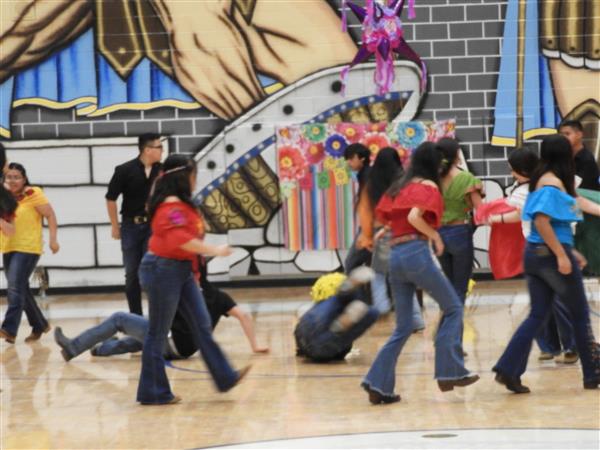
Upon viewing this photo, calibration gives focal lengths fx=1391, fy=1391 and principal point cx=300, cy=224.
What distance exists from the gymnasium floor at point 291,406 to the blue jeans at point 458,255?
70 centimetres

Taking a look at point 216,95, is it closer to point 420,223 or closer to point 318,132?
point 318,132

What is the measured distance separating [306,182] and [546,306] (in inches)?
331

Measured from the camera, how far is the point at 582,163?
1066 cm

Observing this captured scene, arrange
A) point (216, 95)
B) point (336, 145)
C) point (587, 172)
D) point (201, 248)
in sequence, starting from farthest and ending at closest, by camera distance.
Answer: point (216, 95)
point (336, 145)
point (587, 172)
point (201, 248)

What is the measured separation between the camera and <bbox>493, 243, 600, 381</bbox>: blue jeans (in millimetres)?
9078

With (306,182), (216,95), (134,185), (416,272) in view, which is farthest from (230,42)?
(416,272)

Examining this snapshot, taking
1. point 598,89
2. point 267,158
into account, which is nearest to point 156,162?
point 267,158

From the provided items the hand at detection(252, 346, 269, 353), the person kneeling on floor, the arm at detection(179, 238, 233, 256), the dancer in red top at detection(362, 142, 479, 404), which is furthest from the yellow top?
the dancer in red top at detection(362, 142, 479, 404)

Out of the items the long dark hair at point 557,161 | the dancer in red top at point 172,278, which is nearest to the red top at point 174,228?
the dancer in red top at point 172,278

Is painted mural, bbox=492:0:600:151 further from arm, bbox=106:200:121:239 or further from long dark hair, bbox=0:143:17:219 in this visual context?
long dark hair, bbox=0:143:17:219

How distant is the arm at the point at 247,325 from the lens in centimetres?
1141

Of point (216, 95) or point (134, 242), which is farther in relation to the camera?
point (216, 95)

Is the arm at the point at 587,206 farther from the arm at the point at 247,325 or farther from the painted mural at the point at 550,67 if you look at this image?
the painted mural at the point at 550,67

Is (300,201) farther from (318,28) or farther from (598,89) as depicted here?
(598,89)
